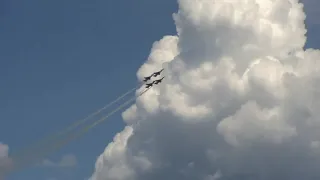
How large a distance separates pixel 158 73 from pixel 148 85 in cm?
684

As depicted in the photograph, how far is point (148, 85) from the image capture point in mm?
166750

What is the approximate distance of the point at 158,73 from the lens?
167875 mm
